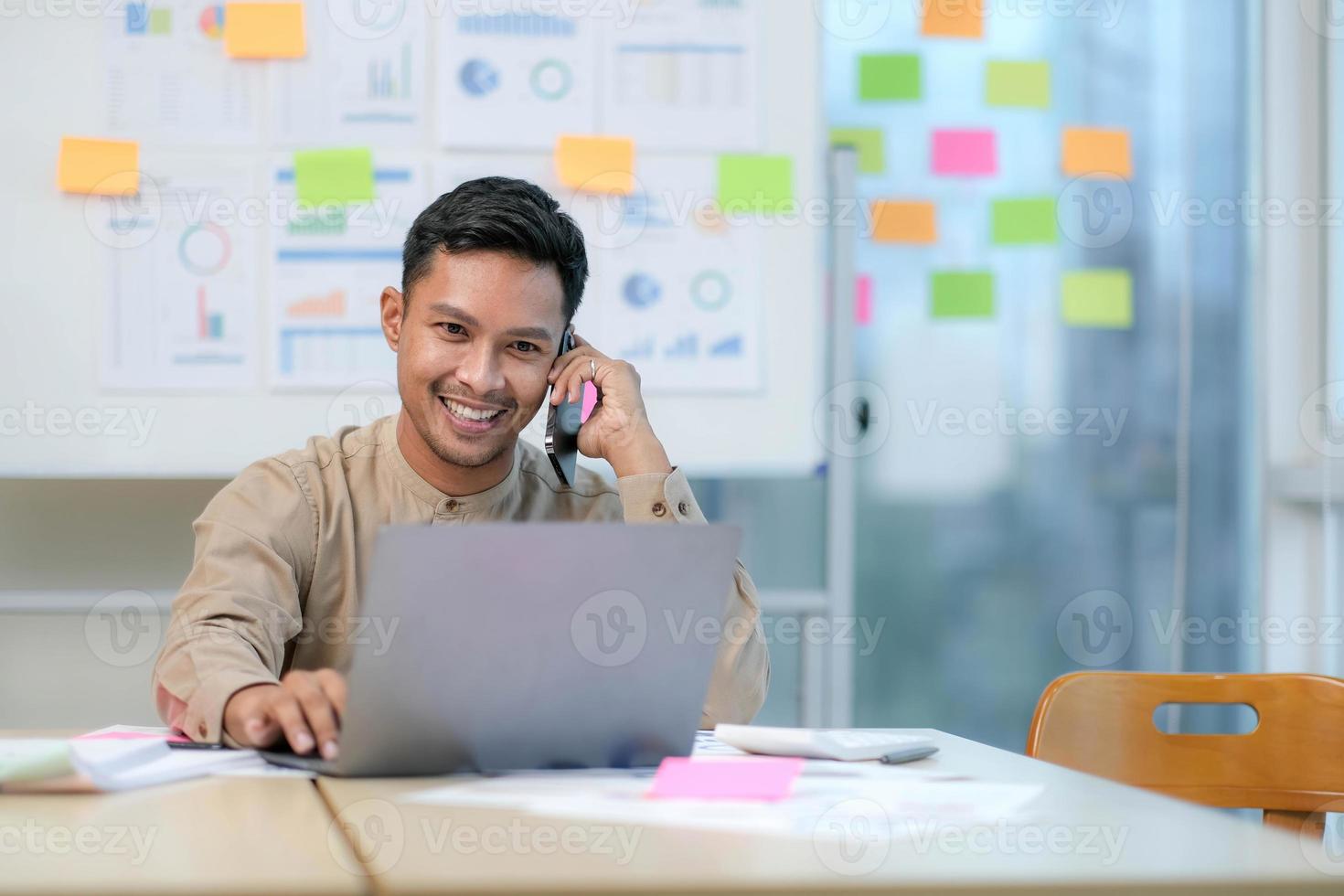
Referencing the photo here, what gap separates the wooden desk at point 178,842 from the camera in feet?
1.85

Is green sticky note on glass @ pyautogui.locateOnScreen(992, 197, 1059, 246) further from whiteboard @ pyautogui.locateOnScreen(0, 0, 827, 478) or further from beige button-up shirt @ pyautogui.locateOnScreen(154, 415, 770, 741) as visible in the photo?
beige button-up shirt @ pyautogui.locateOnScreen(154, 415, 770, 741)

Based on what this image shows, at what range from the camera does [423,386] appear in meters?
1.58

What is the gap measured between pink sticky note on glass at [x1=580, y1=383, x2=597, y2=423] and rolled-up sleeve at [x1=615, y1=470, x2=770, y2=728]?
0.46ft

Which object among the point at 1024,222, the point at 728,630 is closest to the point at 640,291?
the point at 1024,222

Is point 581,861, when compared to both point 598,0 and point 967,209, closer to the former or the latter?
point 598,0

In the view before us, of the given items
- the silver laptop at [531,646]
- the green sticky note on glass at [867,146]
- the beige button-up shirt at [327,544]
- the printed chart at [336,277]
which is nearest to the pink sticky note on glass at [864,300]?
the green sticky note on glass at [867,146]

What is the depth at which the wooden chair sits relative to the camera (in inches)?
51.4

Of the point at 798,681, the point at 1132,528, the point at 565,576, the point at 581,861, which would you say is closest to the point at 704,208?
the point at 798,681

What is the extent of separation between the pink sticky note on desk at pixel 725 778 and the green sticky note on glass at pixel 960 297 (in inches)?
67.3

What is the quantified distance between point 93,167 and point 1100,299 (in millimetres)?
1935

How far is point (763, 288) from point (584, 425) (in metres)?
0.74

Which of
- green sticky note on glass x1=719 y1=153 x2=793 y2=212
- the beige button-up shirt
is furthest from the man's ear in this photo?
green sticky note on glass x1=719 y1=153 x2=793 y2=212

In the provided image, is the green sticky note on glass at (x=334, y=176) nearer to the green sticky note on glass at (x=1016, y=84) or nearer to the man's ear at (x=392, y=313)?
the man's ear at (x=392, y=313)

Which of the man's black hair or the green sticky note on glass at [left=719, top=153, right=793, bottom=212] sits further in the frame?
the green sticky note on glass at [left=719, top=153, right=793, bottom=212]
